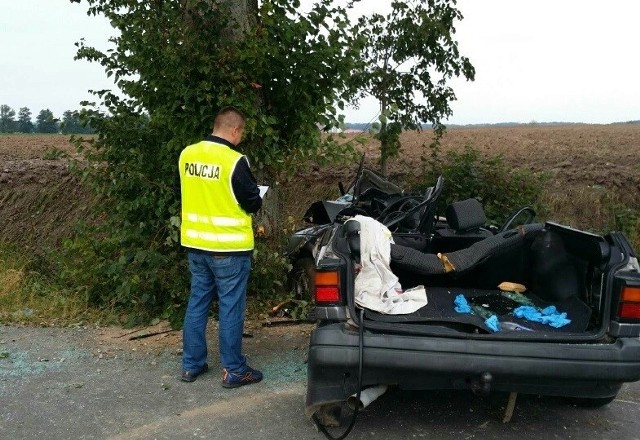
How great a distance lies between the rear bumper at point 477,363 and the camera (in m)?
3.72

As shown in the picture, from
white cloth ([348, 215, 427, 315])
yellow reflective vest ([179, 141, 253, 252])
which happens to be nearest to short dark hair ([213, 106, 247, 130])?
yellow reflective vest ([179, 141, 253, 252])

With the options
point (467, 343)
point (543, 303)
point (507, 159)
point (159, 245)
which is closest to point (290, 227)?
point (159, 245)

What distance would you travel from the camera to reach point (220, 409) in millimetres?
4598

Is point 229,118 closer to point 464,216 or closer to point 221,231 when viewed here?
point 221,231

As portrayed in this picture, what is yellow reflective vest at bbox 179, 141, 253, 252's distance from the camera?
472 cm

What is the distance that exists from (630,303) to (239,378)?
2736mm

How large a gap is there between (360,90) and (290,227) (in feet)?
10.2

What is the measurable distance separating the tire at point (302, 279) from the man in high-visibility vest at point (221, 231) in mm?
A: 1831

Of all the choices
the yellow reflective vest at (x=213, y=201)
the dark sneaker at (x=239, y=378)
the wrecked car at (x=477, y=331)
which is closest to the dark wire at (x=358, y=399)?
the wrecked car at (x=477, y=331)

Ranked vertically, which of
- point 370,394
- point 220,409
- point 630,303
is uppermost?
point 630,303

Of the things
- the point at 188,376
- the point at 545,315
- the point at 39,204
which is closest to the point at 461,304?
the point at 545,315

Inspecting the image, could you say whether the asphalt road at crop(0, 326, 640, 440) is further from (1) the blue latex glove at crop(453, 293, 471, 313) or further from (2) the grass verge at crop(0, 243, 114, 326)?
(2) the grass verge at crop(0, 243, 114, 326)

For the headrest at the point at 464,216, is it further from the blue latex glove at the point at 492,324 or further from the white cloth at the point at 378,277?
the blue latex glove at the point at 492,324

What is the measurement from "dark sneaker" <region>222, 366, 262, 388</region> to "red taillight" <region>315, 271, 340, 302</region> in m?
1.31
